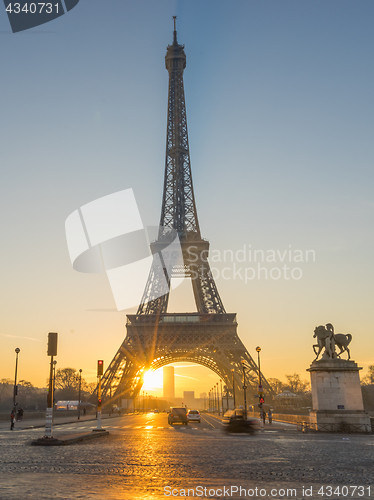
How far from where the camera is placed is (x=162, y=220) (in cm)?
8775

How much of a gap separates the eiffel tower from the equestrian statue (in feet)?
137

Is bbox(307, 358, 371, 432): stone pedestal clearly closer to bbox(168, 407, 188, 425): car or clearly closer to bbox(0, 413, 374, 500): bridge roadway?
bbox(0, 413, 374, 500): bridge roadway

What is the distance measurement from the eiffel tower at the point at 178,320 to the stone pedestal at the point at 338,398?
138 feet

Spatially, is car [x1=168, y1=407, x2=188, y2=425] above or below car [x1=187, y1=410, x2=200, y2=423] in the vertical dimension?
above

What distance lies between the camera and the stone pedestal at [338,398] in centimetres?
3222

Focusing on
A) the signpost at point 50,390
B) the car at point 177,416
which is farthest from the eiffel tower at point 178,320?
the signpost at point 50,390

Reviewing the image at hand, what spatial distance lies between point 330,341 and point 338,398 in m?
3.78

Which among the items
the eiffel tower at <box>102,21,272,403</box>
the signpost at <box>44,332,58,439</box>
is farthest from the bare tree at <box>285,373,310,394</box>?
the signpost at <box>44,332,58,439</box>

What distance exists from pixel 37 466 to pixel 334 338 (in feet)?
81.2

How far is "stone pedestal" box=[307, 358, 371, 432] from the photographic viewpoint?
106ft

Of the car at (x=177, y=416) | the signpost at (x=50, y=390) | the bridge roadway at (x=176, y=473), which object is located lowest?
the car at (x=177, y=416)

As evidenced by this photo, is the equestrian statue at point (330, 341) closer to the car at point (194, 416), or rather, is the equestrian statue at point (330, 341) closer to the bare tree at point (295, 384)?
the car at point (194, 416)

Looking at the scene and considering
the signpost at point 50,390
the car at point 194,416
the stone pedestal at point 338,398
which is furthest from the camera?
the car at point 194,416

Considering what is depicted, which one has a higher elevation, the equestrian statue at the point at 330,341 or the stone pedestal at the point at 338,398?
the equestrian statue at the point at 330,341
